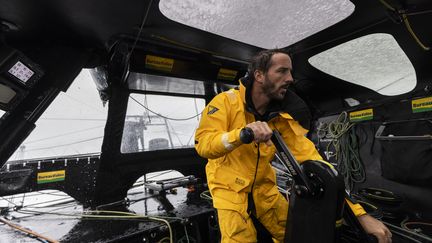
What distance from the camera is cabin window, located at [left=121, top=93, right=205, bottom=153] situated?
297 centimetres

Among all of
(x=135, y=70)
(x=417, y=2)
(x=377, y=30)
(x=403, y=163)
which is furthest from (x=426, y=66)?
(x=135, y=70)

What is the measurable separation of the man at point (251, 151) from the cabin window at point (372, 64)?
3.69 feet

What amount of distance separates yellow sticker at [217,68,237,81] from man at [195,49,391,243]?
1.23m

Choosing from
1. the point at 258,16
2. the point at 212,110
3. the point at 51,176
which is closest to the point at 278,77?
the point at 212,110

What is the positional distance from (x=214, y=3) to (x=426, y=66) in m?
1.93

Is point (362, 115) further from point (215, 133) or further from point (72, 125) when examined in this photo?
point (72, 125)

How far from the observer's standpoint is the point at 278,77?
1.67 metres

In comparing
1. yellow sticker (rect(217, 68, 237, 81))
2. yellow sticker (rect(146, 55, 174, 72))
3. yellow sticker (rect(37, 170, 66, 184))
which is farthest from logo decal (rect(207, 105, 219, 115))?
yellow sticker (rect(37, 170, 66, 184))

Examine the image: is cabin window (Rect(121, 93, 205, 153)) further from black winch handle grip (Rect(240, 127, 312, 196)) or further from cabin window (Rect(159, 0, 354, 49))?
black winch handle grip (Rect(240, 127, 312, 196))

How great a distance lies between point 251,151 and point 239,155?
88 mm

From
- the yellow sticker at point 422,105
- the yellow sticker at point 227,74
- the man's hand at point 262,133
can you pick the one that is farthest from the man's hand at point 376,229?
the yellow sticker at point 227,74

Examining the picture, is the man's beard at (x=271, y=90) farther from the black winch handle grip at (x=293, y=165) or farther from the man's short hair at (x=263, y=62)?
the black winch handle grip at (x=293, y=165)

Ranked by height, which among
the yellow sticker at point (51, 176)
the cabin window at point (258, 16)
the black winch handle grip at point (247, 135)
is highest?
the cabin window at point (258, 16)

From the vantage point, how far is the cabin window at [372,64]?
7.42 feet
